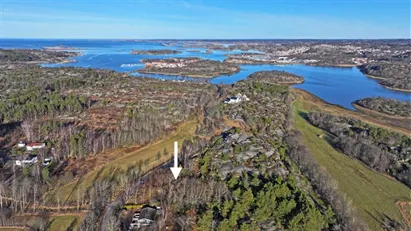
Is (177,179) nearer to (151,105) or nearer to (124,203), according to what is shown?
(124,203)

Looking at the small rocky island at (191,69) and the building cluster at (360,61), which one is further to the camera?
the building cluster at (360,61)

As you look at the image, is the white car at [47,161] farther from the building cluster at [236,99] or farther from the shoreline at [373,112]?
the shoreline at [373,112]

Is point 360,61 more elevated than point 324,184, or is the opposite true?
point 360,61

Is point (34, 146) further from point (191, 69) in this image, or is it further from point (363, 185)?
point (191, 69)

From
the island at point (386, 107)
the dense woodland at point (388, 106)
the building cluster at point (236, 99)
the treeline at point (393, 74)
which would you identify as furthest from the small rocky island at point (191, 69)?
the dense woodland at point (388, 106)

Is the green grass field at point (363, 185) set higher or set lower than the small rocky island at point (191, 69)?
lower

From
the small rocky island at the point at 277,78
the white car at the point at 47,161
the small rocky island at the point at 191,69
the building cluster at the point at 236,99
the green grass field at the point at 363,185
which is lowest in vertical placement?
the green grass field at the point at 363,185

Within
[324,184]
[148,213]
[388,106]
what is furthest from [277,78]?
[148,213]

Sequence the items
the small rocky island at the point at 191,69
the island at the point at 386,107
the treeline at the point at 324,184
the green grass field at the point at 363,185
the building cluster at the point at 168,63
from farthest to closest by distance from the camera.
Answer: the building cluster at the point at 168,63 < the small rocky island at the point at 191,69 < the island at the point at 386,107 < the green grass field at the point at 363,185 < the treeline at the point at 324,184
